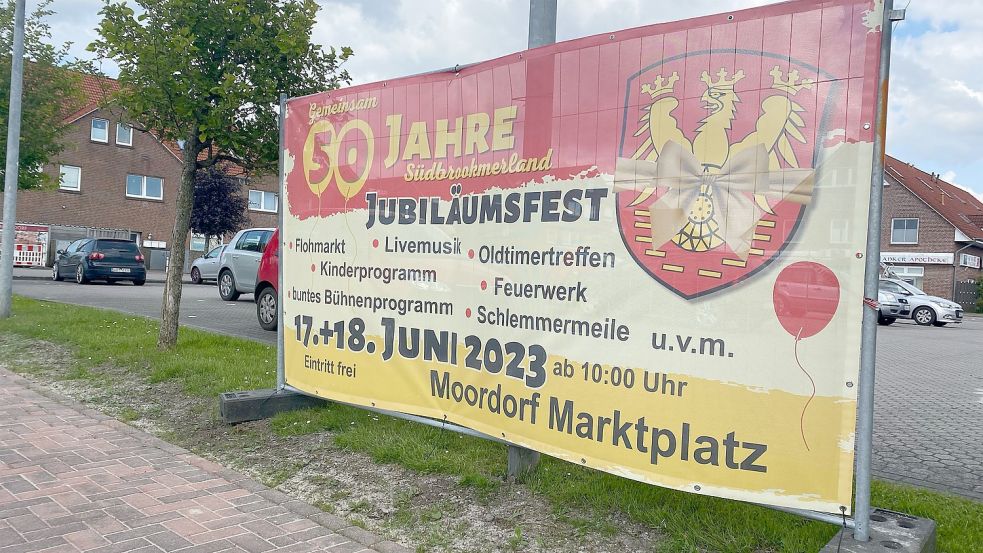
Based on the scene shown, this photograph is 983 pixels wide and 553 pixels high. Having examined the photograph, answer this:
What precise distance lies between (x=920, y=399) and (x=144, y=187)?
3996 cm

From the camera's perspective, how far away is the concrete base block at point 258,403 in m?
5.52

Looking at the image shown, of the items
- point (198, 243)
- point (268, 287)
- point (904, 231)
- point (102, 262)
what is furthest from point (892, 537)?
point (904, 231)

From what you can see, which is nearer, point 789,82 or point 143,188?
point 789,82

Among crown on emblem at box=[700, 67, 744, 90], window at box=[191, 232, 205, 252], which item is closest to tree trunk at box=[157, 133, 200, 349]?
crown on emblem at box=[700, 67, 744, 90]

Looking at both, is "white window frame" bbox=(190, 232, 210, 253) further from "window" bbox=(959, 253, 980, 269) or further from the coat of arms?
"window" bbox=(959, 253, 980, 269)

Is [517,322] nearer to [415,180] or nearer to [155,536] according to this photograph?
[415,180]

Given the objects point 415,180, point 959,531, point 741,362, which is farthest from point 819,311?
point 415,180

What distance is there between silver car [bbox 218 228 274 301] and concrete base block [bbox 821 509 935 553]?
40.4ft

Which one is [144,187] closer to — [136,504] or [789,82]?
[136,504]

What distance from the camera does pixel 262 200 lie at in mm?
45875

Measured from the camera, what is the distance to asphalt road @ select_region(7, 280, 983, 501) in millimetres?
4789

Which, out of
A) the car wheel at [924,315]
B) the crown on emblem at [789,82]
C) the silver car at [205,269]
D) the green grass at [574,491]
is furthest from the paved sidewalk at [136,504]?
the car wheel at [924,315]

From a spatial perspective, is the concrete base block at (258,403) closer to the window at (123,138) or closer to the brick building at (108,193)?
the brick building at (108,193)

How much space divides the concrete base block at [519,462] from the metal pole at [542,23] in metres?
2.30
